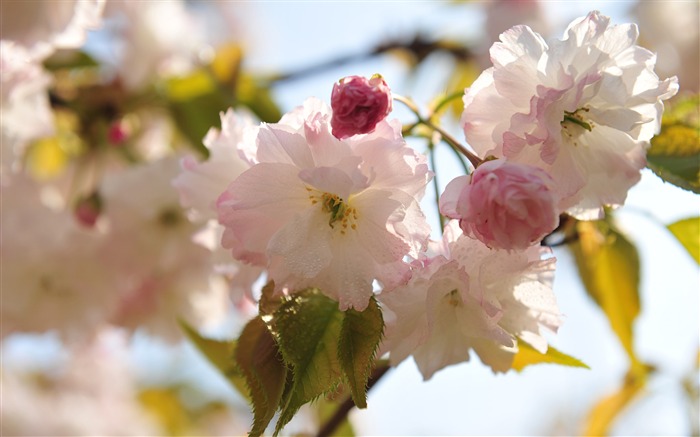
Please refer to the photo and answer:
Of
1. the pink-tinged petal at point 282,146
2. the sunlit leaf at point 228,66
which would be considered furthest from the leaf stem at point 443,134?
the sunlit leaf at point 228,66

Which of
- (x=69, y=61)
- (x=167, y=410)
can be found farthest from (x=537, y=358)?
(x=167, y=410)

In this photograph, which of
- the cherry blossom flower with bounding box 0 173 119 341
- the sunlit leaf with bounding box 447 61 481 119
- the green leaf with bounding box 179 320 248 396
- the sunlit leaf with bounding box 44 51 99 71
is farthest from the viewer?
the sunlit leaf with bounding box 447 61 481 119

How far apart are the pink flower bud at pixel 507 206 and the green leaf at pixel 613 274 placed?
0.41m

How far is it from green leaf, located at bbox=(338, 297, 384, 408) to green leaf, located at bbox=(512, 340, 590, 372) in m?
0.19

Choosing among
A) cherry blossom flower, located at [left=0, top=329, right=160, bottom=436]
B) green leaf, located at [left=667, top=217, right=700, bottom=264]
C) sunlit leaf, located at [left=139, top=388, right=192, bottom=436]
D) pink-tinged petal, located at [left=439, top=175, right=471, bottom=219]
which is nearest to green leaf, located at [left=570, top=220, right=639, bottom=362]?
green leaf, located at [left=667, top=217, right=700, bottom=264]

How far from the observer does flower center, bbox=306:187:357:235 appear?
0.63 metres

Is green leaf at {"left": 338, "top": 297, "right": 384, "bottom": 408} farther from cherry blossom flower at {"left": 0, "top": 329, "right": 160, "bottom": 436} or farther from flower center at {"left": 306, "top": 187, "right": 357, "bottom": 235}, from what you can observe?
Result: cherry blossom flower at {"left": 0, "top": 329, "right": 160, "bottom": 436}

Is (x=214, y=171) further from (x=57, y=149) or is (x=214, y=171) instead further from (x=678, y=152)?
(x=57, y=149)

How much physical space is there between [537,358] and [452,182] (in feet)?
0.74

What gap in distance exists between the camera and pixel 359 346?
57 cm

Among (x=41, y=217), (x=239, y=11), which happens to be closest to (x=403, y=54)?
(x=41, y=217)

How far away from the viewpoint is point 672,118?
78 cm

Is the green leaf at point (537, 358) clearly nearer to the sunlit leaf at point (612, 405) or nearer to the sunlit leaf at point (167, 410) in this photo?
the sunlit leaf at point (612, 405)

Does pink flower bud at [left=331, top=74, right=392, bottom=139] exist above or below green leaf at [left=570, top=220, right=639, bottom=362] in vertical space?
above
